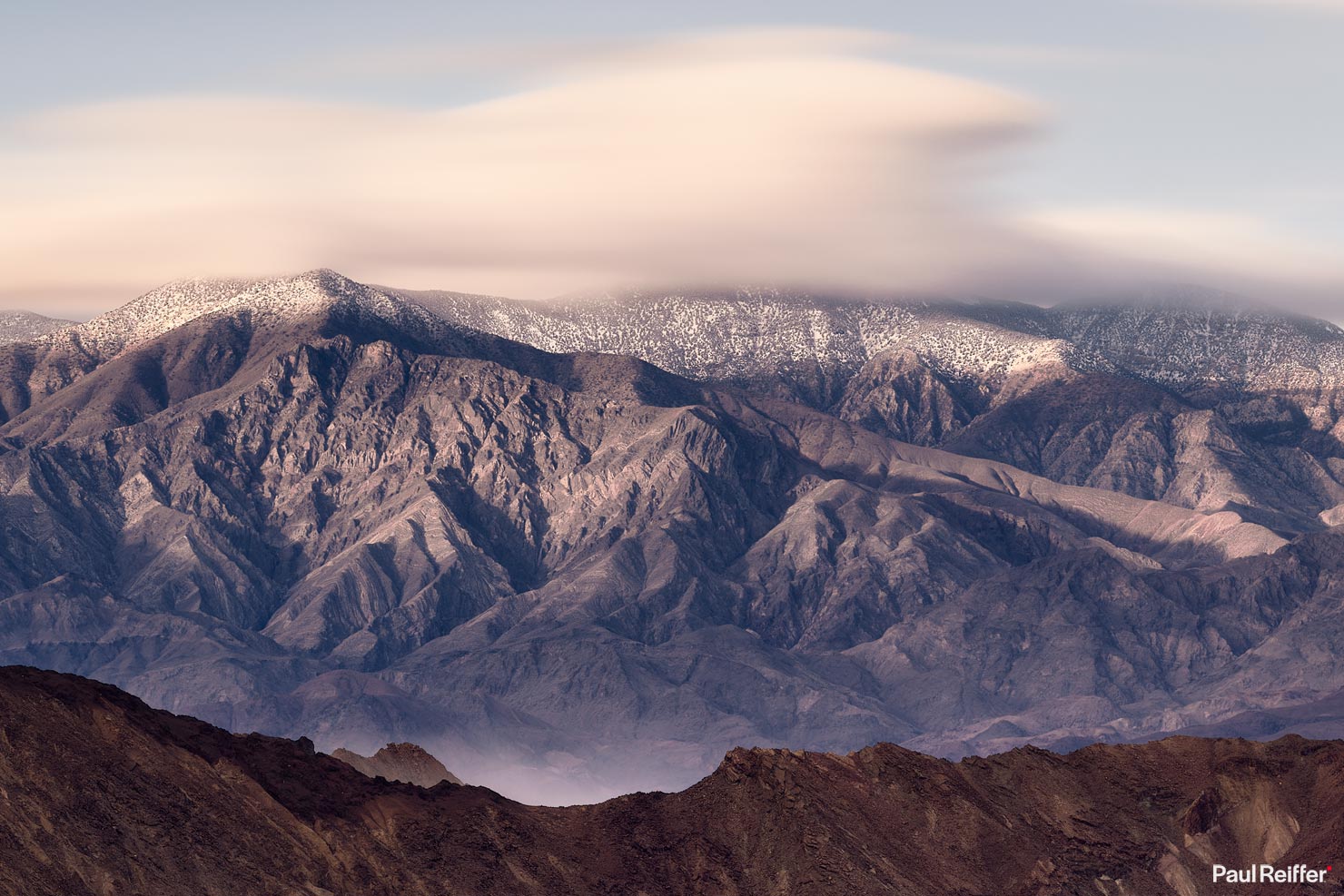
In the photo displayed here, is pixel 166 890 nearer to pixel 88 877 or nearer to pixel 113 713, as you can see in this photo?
pixel 88 877

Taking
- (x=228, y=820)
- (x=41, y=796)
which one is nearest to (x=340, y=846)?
(x=228, y=820)

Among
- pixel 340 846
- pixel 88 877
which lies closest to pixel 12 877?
pixel 88 877

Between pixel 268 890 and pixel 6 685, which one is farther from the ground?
pixel 6 685

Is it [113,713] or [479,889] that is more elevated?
[113,713]

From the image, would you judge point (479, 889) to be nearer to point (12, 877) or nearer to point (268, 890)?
point (268, 890)

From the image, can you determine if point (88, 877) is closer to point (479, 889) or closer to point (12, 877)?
point (12, 877)

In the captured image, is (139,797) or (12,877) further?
(139,797)

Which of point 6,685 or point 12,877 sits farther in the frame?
point 6,685
